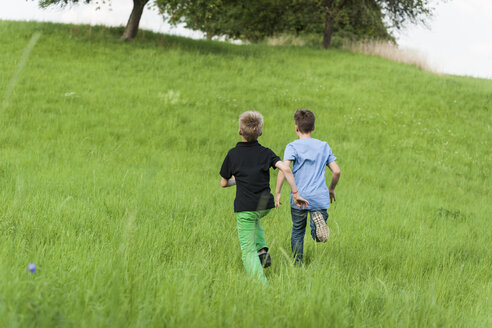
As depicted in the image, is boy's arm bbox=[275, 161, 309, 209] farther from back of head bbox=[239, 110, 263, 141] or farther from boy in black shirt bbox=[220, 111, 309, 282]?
back of head bbox=[239, 110, 263, 141]

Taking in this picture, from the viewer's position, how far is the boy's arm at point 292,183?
3568 millimetres

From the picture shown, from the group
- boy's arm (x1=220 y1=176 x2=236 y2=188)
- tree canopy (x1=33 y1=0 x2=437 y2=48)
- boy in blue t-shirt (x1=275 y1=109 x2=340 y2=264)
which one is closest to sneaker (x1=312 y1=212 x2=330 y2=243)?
boy in blue t-shirt (x1=275 y1=109 x2=340 y2=264)

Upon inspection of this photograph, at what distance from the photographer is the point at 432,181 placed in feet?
32.1

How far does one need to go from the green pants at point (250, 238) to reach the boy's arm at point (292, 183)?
0.36 metres

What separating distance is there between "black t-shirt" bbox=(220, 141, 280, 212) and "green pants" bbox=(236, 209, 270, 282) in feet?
0.32

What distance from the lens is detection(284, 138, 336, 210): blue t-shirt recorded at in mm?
3988

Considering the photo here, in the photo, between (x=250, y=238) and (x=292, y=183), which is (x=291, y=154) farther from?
(x=250, y=238)

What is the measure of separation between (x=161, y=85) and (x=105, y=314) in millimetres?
12469

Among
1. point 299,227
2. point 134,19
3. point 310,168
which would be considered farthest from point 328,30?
point 299,227

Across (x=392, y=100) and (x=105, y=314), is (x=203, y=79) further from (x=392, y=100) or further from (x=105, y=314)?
(x=105, y=314)

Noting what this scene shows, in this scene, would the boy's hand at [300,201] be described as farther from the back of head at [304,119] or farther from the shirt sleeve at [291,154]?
the back of head at [304,119]

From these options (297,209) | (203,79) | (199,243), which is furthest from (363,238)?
(203,79)

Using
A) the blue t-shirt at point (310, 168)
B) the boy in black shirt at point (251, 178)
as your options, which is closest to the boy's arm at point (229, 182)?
the boy in black shirt at point (251, 178)

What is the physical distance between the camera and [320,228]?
3.74 m
